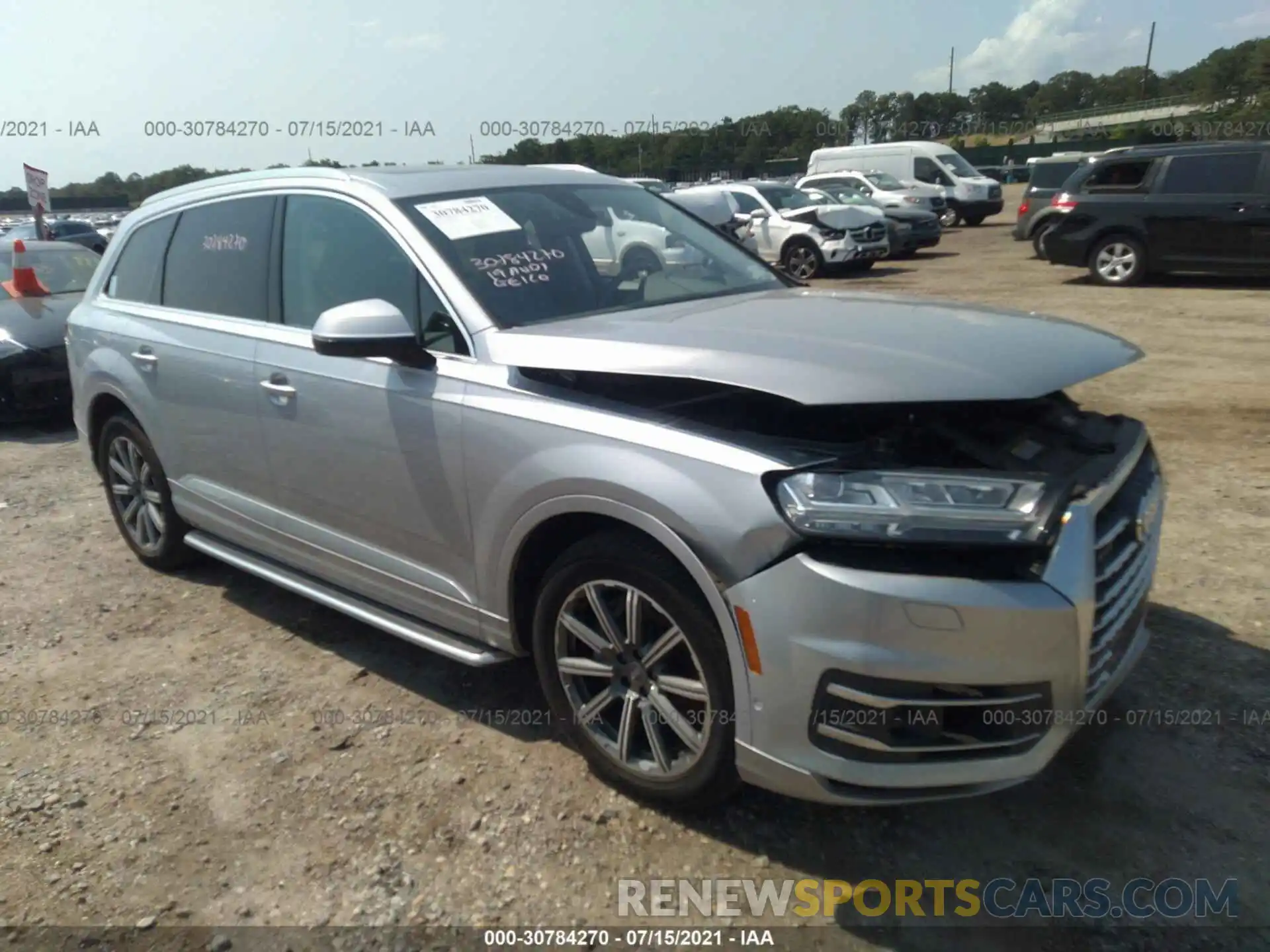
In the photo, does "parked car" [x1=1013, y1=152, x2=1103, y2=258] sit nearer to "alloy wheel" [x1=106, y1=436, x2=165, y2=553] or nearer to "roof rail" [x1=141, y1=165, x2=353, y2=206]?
"roof rail" [x1=141, y1=165, x2=353, y2=206]

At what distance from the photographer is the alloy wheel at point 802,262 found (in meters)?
16.1

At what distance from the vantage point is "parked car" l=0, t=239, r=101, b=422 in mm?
8148

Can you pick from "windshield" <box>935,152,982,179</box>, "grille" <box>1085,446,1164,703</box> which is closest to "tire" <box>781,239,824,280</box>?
"windshield" <box>935,152,982,179</box>

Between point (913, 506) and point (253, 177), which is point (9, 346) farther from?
point (913, 506)

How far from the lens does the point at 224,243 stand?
418cm

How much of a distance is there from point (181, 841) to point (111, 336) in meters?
2.73

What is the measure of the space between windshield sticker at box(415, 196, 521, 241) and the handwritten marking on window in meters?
1.07

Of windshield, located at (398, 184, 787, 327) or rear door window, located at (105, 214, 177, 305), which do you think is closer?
windshield, located at (398, 184, 787, 327)

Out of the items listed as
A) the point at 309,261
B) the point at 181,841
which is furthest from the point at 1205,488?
the point at 181,841

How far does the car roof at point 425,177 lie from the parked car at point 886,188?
1691 centimetres

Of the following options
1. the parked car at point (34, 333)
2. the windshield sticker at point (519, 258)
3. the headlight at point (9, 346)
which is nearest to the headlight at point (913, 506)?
the windshield sticker at point (519, 258)

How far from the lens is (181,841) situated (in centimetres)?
293

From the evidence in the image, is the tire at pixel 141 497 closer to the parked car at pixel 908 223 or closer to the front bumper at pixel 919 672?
the front bumper at pixel 919 672

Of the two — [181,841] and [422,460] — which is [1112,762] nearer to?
[422,460]
